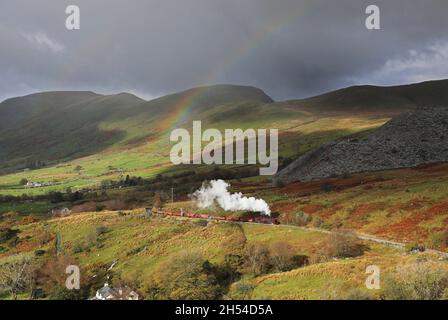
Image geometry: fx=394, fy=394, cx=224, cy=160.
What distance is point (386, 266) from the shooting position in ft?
137

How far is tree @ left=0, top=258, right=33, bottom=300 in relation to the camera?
5089 centimetres

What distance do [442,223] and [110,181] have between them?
168031 mm

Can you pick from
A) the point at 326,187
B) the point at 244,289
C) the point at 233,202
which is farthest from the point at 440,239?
the point at 326,187

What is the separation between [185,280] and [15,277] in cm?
2544

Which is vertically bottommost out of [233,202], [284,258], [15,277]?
[15,277]

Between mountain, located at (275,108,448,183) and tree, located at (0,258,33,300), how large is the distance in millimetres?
82208

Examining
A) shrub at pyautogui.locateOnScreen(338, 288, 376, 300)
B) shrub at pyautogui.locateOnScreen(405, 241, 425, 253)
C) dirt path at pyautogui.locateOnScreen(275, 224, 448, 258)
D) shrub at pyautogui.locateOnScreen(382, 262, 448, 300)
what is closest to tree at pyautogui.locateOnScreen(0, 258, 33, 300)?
shrub at pyautogui.locateOnScreen(338, 288, 376, 300)

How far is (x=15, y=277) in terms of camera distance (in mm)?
52406

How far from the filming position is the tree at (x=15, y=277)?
50.9m

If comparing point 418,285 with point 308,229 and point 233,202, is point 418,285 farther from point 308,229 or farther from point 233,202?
point 233,202

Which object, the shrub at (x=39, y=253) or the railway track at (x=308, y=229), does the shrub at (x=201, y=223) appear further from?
the shrub at (x=39, y=253)

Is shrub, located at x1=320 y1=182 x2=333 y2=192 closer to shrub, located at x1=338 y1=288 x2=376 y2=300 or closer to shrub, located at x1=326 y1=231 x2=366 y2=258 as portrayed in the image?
shrub, located at x1=326 y1=231 x2=366 y2=258

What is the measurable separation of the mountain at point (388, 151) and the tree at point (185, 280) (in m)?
76.2
